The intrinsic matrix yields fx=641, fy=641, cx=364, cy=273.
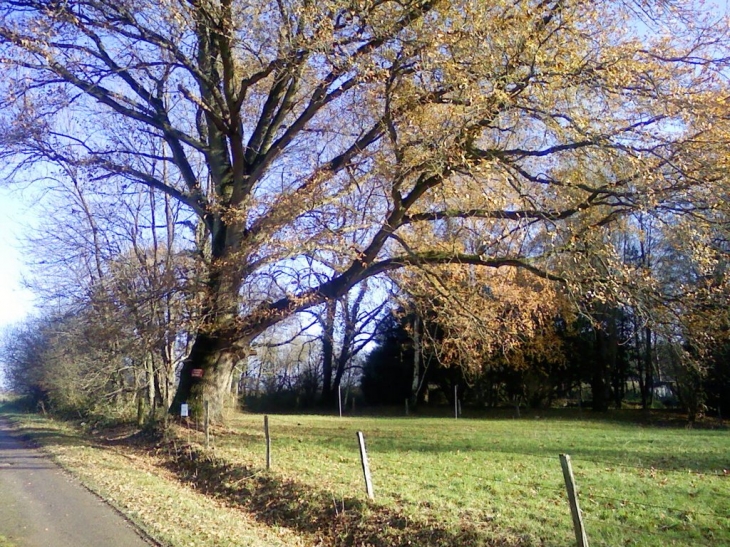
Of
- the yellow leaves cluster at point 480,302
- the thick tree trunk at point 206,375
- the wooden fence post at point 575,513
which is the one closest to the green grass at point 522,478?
the wooden fence post at point 575,513

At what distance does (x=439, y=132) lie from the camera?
12500mm

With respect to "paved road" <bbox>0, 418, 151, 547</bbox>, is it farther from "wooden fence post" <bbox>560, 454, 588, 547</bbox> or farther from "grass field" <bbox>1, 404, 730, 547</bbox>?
"wooden fence post" <bbox>560, 454, 588, 547</bbox>

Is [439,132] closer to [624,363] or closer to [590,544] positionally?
[590,544]

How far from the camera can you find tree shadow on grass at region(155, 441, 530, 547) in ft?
27.0

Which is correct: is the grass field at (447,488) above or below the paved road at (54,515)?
above

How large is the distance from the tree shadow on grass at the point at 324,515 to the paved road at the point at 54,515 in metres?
2.48

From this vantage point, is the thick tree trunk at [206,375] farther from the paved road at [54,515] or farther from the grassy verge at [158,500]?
the paved road at [54,515]

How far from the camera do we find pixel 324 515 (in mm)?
10180

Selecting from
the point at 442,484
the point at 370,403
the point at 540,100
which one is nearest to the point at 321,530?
the point at 442,484

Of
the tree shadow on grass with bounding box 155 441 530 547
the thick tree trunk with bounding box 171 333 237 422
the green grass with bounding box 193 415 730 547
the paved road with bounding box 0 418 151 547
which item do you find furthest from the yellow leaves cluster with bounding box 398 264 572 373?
the paved road with bounding box 0 418 151 547

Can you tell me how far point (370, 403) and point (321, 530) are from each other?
37494 mm

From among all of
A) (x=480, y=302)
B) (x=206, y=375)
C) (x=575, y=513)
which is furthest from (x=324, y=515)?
(x=206, y=375)

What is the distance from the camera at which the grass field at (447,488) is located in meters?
8.35

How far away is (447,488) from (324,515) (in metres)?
2.16
